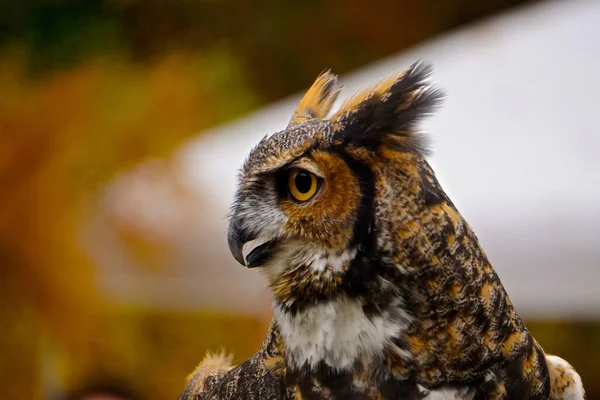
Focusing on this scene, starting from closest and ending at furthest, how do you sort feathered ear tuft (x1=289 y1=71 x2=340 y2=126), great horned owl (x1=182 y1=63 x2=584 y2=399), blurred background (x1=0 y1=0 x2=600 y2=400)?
great horned owl (x1=182 y1=63 x2=584 y2=399), feathered ear tuft (x1=289 y1=71 x2=340 y2=126), blurred background (x1=0 y1=0 x2=600 y2=400)

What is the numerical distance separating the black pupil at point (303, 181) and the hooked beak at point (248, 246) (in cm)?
8

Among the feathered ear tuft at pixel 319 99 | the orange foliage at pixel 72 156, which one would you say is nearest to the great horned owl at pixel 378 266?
the feathered ear tuft at pixel 319 99

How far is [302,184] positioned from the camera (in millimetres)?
796

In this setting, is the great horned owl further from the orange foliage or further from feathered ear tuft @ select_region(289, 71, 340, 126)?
the orange foliage

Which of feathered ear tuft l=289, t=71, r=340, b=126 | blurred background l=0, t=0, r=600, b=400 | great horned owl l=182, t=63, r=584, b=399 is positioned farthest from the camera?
blurred background l=0, t=0, r=600, b=400

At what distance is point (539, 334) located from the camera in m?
2.30

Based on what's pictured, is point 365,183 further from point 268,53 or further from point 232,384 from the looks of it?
point 268,53

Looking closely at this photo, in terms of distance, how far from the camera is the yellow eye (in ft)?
2.58

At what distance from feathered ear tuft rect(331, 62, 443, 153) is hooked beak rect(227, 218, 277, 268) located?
173mm

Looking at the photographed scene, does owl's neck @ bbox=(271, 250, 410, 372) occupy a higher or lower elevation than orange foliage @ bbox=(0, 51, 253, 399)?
lower

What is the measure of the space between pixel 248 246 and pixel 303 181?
0.45 ft

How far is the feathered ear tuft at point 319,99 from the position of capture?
3.23 feet

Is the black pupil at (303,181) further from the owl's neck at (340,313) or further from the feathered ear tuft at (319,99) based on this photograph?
the feathered ear tuft at (319,99)

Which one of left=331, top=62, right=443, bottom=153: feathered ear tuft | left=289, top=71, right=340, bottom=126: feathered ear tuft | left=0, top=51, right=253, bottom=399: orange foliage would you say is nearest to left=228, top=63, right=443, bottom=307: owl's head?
left=331, top=62, right=443, bottom=153: feathered ear tuft
